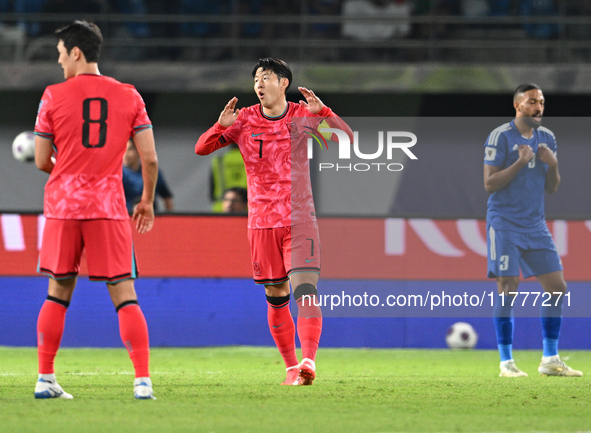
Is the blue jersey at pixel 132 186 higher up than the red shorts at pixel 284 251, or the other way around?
the blue jersey at pixel 132 186

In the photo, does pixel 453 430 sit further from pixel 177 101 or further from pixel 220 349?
pixel 177 101

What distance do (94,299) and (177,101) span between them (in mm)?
5707

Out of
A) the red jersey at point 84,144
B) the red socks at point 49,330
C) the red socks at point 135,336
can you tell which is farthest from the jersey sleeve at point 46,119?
the red socks at point 135,336

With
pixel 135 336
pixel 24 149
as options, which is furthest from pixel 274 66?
pixel 24 149

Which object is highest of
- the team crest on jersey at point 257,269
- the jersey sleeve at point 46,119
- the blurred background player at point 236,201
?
the jersey sleeve at point 46,119

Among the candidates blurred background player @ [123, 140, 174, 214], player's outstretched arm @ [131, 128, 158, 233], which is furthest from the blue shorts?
blurred background player @ [123, 140, 174, 214]

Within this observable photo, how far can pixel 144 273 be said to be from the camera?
8531 mm

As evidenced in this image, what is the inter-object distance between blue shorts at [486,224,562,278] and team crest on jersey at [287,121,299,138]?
1925 mm

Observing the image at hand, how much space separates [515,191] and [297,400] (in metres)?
2.77

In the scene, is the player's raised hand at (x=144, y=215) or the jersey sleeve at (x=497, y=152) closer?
the player's raised hand at (x=144, y=215)

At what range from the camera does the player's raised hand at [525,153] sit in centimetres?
619

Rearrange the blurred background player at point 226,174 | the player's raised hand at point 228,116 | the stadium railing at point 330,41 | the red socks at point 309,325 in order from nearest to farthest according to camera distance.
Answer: the red socks at point 309,325 → the player's raised hand at point 228,116 → the blurred background player at point 226,174 → the stadium railing at point 330,41

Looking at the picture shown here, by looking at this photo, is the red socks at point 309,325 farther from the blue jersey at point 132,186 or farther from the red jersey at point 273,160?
the blue jersey at point 132,186

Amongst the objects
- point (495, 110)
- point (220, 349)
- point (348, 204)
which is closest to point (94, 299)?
point (220, 349)
